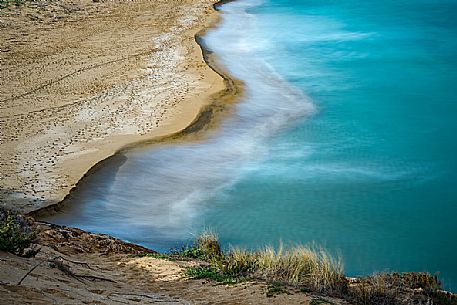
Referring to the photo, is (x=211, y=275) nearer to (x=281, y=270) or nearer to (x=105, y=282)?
(x=281, y=270)

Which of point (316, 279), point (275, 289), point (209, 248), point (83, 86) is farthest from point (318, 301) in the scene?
point (83, 86)

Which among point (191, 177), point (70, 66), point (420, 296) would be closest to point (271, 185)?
point (191, 177)

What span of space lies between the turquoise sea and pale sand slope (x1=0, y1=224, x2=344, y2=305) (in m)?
2.23

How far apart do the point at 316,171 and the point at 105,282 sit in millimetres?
7415

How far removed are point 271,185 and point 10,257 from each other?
22.5 ft

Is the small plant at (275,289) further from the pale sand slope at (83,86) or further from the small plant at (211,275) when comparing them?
the pale sand slope at (83,86)

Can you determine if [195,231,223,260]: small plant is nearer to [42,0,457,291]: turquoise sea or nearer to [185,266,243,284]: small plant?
[185,266,243,284]: small plant

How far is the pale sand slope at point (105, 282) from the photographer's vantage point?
18.9ft

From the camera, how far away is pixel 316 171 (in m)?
13.6

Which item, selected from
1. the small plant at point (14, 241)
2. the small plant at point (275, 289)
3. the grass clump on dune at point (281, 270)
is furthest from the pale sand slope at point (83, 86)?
the small plant at point (275, 289)

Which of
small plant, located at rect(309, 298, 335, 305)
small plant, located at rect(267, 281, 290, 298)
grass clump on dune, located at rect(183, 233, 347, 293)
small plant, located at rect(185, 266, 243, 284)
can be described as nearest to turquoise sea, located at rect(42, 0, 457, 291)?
grass clump on dune, located at rect(183, 233, 347, 293)

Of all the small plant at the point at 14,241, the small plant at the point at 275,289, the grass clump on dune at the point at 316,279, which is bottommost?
the grass clump on dune at the point at 316,279

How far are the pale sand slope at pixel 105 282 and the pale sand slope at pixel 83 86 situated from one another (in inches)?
124

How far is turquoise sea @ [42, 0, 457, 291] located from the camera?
35.9 feet
